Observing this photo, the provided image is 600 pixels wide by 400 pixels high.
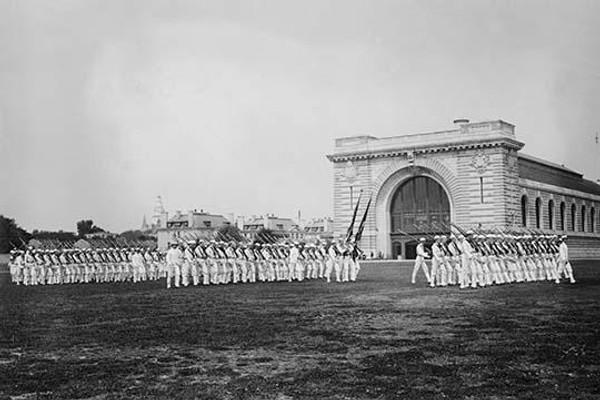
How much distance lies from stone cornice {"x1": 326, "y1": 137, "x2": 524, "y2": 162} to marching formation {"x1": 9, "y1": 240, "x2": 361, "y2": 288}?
23.7m

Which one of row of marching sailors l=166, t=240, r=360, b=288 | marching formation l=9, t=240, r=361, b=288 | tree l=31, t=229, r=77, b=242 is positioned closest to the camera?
row of marching sailors l=166, t=240, r=360, b=288

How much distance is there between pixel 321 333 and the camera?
11.9m

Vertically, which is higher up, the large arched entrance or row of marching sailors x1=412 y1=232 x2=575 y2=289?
the large arched entrance

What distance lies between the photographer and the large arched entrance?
56.5 metres

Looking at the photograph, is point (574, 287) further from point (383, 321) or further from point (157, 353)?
point (157, 353)

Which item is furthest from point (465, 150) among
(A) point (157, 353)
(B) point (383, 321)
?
(A) point (157, 353)

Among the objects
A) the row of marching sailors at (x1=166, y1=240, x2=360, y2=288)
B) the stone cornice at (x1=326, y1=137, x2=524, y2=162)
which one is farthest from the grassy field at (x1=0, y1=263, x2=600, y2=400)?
the stone cornice at (x1=326, y1=137, x2=524, y2=162)

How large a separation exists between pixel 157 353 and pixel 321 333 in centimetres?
277

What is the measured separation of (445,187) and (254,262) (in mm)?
28762

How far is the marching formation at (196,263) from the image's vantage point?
27969 millimetres

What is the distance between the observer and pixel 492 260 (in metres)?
24.7

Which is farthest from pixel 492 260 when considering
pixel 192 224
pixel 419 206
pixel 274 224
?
pixel 274 224

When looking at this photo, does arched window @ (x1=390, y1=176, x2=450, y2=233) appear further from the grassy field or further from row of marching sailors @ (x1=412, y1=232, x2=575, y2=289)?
the grassy field

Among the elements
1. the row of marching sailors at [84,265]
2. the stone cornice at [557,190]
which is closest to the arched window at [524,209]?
the stone cornice at [557,190]
